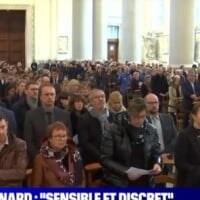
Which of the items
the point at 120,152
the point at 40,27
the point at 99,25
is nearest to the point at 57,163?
the point at 120,152

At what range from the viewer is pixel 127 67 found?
74.7 feet

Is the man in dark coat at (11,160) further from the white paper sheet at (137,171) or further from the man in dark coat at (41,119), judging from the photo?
the man in dark coat at (41,119)

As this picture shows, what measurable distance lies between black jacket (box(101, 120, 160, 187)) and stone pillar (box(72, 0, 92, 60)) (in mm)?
26681

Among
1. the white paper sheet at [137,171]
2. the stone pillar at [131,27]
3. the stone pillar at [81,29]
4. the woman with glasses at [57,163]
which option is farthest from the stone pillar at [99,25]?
the woman with glasses at [57,163]

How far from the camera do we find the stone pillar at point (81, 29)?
3266cm

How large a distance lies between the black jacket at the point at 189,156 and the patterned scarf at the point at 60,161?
0.98 metres

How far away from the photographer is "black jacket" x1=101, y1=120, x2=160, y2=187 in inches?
242

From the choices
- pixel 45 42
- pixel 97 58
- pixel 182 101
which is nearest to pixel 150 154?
pixel 182 101

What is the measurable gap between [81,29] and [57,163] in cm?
2723

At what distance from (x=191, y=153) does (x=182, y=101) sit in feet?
28.4

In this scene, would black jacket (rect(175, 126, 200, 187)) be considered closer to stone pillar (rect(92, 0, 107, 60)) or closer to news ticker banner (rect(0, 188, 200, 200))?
news ticker banner (rect(0, 188, 200, 200))

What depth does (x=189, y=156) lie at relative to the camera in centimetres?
601

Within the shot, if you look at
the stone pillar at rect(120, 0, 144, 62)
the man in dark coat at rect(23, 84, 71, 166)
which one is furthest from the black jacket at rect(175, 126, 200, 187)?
the stone pillar at rect(120, 0, 144, 62)

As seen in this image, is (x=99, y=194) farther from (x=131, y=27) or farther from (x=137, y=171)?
(x=131, y=27)
